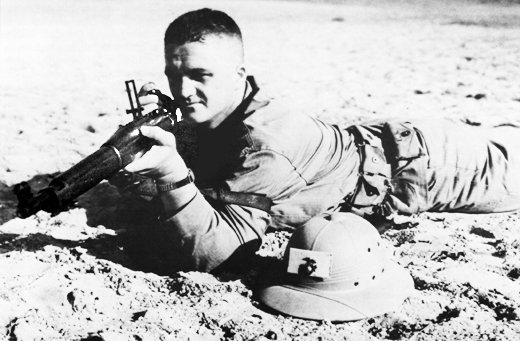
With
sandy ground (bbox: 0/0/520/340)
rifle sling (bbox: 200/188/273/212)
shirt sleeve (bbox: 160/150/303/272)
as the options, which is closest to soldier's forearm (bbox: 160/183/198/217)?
shirt sleeve (bbox: 160/150/303/272)

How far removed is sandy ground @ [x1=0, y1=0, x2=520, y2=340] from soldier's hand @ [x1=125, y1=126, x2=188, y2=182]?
23.3 inches

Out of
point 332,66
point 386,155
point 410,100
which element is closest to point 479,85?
point 410,100

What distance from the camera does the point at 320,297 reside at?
2891 mm

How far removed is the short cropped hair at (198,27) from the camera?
3408 mm

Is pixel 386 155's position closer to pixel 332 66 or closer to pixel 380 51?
pixel 332 66

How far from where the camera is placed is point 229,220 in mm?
3172

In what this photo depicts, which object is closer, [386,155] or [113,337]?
[113,337]

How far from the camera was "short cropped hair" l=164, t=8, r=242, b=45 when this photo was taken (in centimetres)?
341

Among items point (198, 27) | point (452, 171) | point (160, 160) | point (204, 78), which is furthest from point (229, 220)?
point (452, 171)

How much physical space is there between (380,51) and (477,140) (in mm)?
5571

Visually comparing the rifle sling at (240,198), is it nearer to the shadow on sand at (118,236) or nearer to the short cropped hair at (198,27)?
the shadow on sand at (118,236)

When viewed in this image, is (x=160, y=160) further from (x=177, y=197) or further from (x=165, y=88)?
(x=165, y=88)

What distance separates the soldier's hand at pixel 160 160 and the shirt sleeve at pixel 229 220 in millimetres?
187

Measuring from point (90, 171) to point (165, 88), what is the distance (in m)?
4.65
